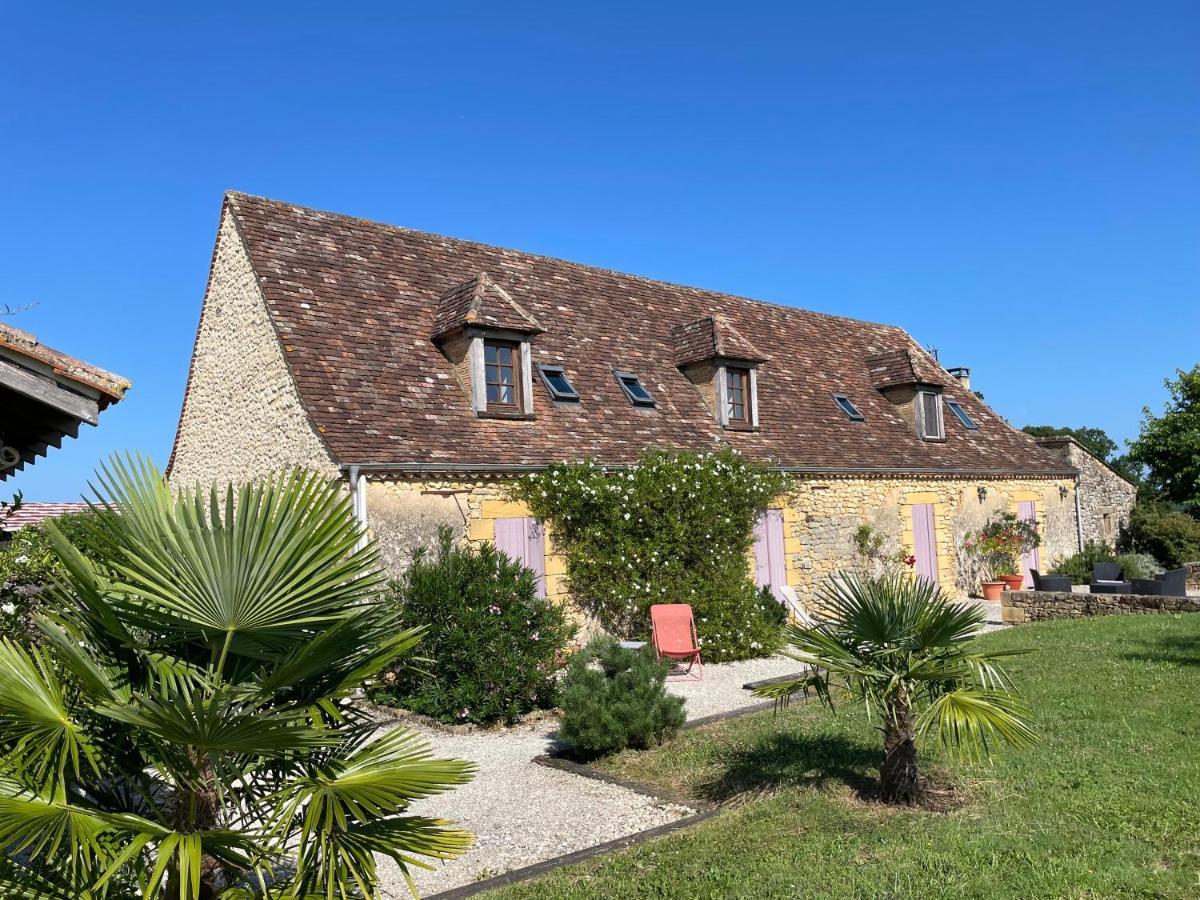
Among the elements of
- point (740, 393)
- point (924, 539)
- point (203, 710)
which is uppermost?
point (740, 393)

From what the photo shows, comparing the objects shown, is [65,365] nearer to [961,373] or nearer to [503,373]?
[503,373]

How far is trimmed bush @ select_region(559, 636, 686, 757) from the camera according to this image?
24.9 feet

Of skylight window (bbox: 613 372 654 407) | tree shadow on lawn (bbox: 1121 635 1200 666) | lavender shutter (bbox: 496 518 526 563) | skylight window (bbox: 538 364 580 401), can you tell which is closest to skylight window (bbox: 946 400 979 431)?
tree shadow on lawn (bbox: 1121 635 1200 666)

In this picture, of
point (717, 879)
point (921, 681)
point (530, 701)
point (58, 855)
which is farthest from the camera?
point (530, 701)

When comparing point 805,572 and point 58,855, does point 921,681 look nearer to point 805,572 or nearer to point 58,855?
point 58,855

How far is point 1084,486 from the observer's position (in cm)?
2355

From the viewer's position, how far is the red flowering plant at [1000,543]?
18.6 m

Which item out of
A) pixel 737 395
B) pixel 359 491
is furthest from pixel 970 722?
pixel 737 395

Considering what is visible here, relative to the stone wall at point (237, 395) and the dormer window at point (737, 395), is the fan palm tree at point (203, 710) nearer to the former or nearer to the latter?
the stone wall at point (237, 395)

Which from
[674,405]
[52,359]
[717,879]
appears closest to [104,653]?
[52,359]

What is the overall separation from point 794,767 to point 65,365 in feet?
18.9

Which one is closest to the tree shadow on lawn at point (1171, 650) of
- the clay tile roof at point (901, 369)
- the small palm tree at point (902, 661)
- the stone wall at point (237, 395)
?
the small palm tree at point (902, 661)

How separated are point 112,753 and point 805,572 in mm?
13149

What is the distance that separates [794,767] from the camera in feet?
22.7
